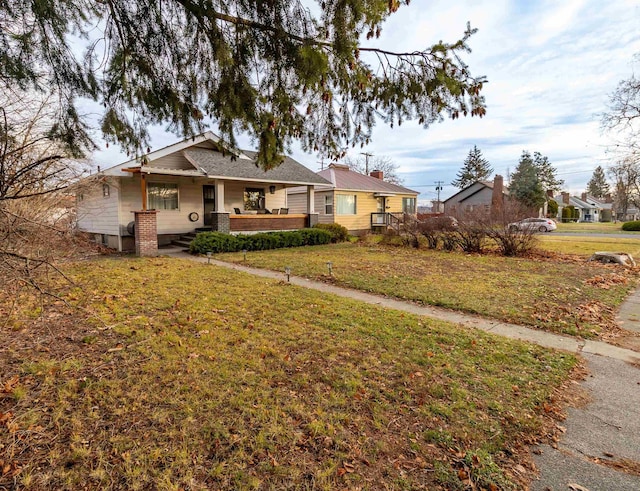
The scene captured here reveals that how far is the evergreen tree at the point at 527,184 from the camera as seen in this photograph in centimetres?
3734

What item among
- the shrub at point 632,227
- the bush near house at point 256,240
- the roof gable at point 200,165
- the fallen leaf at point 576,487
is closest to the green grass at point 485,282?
the bush near house at point 256,240

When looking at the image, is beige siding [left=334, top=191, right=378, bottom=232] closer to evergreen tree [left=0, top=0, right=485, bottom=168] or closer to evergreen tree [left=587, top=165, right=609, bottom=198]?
evergreen tree [left=0, top=0, right=485, bottom=168]

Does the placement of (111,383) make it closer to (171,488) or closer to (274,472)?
(171,488)

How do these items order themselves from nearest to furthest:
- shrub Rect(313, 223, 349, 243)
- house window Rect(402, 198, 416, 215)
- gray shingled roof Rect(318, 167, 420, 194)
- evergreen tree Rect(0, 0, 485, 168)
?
evergreen tree Rect(0, 0, 485, 168), shrub Rect(313, 223, 349, 243), gray shingled roof Rect(318, 167, 420, 194), house window Rect(402, 198, 416, 215)

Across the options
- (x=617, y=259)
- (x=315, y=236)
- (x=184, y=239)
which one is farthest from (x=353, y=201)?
(x=617, y=259)

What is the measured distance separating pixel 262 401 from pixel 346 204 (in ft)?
64.7

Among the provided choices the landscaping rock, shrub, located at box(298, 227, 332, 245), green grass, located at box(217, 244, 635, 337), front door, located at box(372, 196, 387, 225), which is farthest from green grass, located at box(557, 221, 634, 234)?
shrub, located at box(298, 227, 332, 245)

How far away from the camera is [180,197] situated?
1476 centimetres

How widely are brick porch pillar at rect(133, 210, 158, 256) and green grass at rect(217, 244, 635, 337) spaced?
239 cm

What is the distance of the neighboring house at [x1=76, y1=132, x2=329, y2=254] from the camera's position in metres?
12.8

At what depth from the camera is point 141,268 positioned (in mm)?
8781

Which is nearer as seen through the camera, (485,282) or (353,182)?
(485,282)

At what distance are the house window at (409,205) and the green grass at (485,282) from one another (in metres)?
14.2

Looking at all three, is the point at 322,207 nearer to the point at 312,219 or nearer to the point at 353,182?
the point at 353,182
